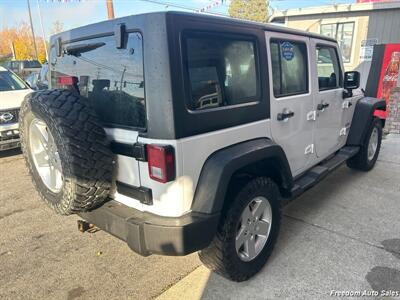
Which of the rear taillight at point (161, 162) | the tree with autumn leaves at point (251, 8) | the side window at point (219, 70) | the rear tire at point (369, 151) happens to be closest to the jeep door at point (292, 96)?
the side window at point (219, 70)

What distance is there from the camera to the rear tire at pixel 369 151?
15.0 ft

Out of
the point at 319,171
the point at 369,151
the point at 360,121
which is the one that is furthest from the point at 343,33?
the point at 319,171

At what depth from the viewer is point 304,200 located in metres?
3.97

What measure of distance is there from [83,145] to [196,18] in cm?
108

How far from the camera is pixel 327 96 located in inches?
139

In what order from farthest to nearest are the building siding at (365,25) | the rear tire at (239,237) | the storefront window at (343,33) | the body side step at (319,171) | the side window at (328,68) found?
the storefront window at (343,33)
the building siding at (365,25)
the side window at (328,68)
the body side step at (319,171)
the rear tire at (239,237)

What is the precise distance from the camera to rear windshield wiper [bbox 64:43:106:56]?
2273 mm

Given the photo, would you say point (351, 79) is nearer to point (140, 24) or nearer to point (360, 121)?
point (360, 121)

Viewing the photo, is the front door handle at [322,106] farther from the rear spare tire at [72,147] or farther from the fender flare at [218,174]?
the rear spare tire at [72,147]

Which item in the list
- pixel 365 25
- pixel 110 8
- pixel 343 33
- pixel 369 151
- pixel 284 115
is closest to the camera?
pixel 284 115

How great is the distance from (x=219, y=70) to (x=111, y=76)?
2.46 feet

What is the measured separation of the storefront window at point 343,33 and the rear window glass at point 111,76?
11009mm

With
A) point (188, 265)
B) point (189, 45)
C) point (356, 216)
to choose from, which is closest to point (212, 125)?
point (189, 45)

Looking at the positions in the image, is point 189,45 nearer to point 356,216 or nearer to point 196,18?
point 196,18
